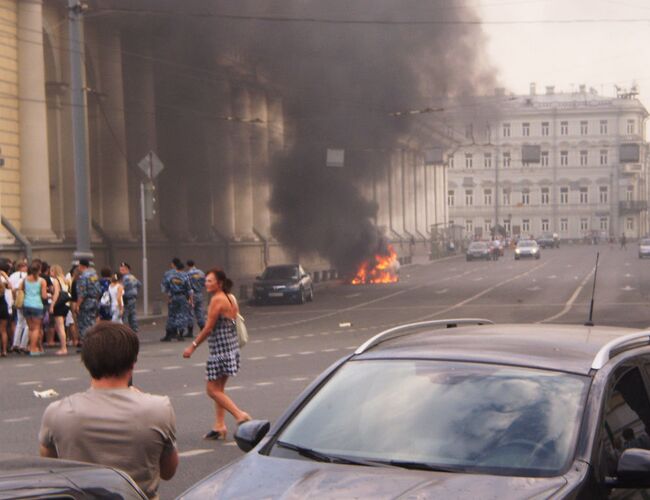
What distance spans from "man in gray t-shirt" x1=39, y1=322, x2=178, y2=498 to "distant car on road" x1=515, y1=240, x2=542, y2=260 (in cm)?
7084

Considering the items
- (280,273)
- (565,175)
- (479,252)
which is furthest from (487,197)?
(280,273)

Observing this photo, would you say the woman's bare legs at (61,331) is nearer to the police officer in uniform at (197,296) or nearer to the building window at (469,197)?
the police officer in uniform at (197,296)

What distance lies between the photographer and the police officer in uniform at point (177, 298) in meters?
21.7

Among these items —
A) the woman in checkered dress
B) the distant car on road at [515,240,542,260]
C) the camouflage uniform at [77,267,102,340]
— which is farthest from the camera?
the distant car on road at [515,240,542,260]

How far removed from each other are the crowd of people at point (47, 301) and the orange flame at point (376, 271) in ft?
99.7

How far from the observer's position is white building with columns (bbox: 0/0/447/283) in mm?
32312

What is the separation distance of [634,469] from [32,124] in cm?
2997

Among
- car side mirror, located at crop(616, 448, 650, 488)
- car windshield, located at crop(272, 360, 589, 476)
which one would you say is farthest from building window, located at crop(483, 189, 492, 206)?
car side mirror, located at crop(616, 448, 650, 488)

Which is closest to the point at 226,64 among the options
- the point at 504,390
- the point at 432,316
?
the point at 432,316

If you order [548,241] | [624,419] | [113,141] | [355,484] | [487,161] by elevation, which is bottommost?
[548,241]

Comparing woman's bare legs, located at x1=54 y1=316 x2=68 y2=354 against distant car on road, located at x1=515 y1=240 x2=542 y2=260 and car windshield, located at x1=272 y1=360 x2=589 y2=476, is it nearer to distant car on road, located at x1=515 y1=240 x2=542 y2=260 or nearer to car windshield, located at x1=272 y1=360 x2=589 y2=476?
car windshield, located at x1=272 y1=360 x2=589 y2=476

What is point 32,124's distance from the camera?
106 feet

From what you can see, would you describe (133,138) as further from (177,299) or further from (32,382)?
(32,382)

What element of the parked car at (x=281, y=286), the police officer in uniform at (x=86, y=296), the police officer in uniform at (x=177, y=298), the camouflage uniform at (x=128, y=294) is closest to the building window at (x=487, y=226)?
the parked car at (x=281, y=286)
